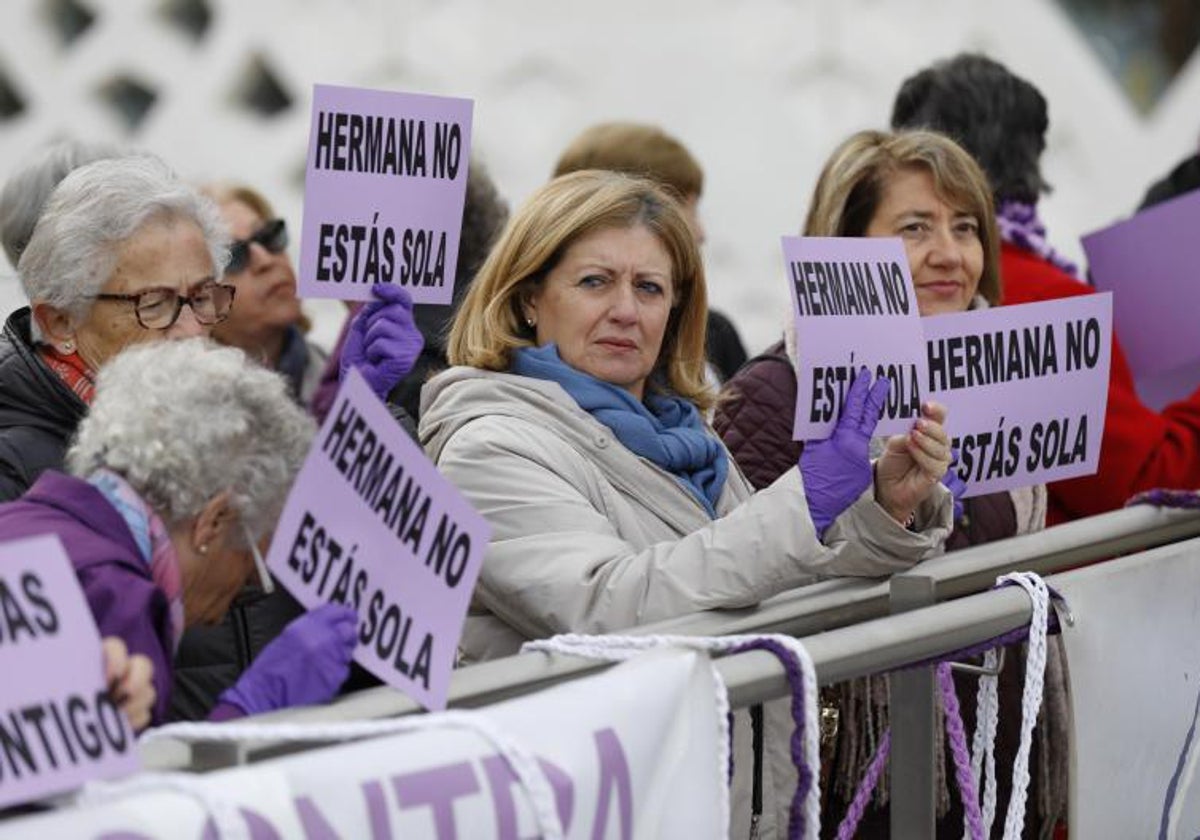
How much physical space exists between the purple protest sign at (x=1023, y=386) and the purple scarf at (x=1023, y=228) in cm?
96

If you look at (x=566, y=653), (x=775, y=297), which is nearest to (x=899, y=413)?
(x=566, y=653)

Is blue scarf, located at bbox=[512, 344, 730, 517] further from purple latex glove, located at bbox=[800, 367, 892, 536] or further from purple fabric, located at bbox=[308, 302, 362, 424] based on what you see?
purple fabric, located at bbox=[308, 302, 362, 424]

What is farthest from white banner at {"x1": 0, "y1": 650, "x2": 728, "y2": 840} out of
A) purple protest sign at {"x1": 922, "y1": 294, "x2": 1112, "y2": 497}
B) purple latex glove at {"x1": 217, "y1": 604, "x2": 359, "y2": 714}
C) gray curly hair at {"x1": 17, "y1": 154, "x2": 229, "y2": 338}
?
gray curly hair at {"x1": 17, "y1": 154, "x2": 229, "y2": 338}

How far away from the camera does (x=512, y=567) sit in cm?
323

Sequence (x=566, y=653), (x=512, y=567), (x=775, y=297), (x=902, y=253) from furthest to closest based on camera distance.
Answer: (x=775, y=297) < (x=902, y=253) < (x=512, y=567) < (x=566, y=653)

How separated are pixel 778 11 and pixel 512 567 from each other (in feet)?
17.6

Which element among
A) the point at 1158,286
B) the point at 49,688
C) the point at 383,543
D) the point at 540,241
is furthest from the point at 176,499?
the point at 1158,286

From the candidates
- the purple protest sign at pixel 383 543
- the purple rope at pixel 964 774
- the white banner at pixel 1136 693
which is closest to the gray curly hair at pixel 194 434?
the purple protest sign at pixel 383 543

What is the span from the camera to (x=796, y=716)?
2.59 metres

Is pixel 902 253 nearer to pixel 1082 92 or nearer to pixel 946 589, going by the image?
pixel 946 589

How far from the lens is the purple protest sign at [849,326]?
3.27 metres

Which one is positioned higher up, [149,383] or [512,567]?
[149,383]

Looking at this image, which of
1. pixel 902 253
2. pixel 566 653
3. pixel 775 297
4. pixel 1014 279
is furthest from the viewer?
pixel 775 297

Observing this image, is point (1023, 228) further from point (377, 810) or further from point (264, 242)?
point (377, 810)
